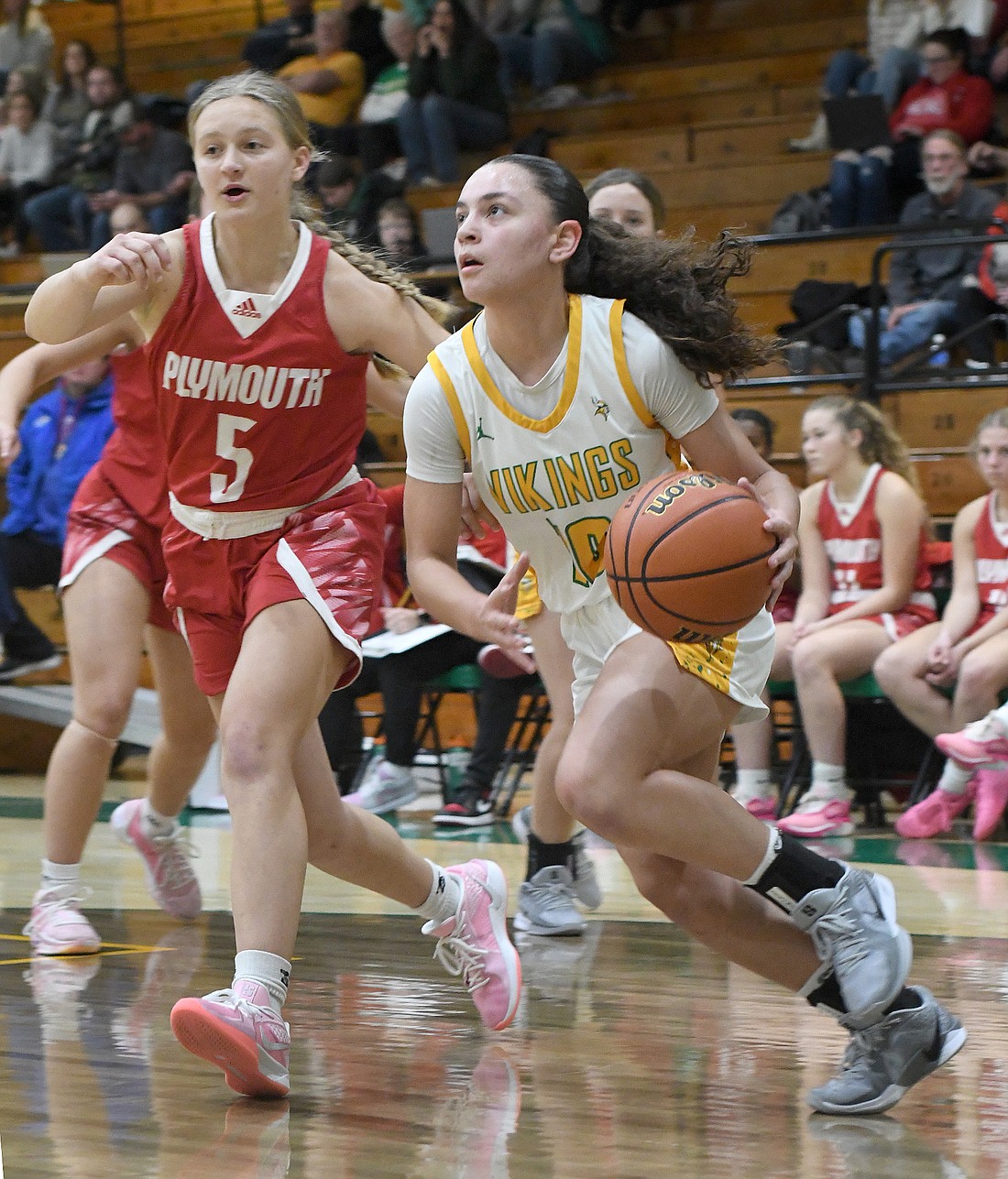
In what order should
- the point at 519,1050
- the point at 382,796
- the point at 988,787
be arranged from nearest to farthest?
the point at 519,1050, the point at 988,787, the point at 382,796

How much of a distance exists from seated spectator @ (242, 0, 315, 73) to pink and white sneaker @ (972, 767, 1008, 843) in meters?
7.88

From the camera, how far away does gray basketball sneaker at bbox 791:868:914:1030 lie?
8.27 ft

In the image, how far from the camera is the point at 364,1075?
275 centimetres

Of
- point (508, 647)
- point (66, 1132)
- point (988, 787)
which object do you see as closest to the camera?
point (66, 1132)

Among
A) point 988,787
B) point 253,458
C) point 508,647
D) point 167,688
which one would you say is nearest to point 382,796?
point 988,787

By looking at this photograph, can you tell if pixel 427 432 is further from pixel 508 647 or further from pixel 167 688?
pixel 167 688

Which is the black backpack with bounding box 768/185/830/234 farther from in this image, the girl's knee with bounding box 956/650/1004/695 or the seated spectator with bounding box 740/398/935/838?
the girl's knee with bounding box 956/650/1004/695

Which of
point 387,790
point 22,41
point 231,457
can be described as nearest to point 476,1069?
point 231,457

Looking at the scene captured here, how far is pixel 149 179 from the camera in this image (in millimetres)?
11312

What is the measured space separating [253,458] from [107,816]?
3.92 m

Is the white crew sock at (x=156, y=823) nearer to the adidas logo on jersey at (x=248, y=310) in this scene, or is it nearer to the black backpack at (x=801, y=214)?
the adidas logo on jersey at (x=248, y=310)

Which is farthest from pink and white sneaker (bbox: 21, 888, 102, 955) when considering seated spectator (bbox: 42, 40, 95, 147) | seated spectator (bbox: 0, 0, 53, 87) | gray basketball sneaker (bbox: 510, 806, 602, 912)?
seated spectator (bbox: 0, 0, 53, 87)

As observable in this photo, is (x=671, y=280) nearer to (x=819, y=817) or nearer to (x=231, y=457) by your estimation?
(x=231, y=457)

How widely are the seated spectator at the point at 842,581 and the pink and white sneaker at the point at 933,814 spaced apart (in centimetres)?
21
